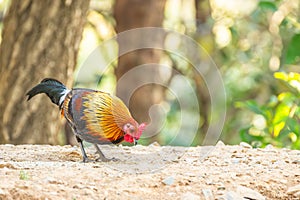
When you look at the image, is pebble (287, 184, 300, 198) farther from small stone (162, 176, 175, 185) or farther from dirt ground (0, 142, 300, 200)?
small stone (162, 176, 175, 185)

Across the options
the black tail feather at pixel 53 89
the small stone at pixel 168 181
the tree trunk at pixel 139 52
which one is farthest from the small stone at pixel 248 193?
the tree trunk at pixel 139 52

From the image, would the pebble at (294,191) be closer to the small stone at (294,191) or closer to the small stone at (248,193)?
the small stone at (294,191)

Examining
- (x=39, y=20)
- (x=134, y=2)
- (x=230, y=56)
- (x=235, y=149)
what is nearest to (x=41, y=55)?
(x=39, y=20)

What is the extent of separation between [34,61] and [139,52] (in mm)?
2668

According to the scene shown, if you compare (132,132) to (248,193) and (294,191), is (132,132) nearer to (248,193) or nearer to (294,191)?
(248,193)

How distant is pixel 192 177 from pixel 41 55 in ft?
6.37

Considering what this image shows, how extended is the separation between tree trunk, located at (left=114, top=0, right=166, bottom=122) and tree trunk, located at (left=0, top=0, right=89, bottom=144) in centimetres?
245

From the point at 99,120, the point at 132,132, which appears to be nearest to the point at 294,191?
the point at 132,132

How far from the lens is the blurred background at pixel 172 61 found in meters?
4.53

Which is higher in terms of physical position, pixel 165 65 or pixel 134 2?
pixel 134 2

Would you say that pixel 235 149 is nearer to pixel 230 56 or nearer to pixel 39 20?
pixel 39 20

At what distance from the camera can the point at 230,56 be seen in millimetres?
8062

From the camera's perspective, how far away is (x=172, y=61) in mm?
7996

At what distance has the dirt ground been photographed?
2684 mm
